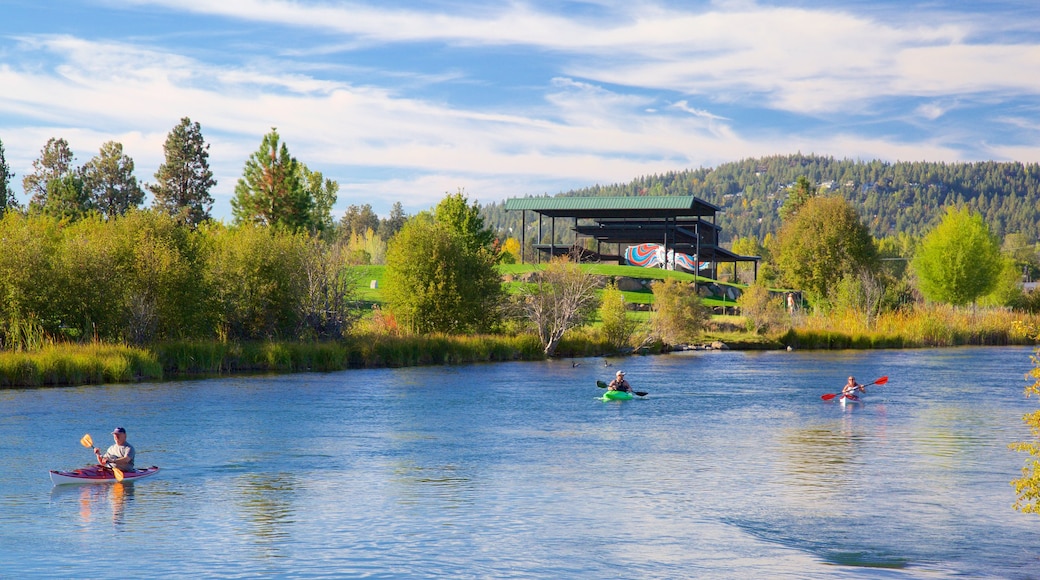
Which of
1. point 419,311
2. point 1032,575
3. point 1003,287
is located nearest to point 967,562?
point 1032,575

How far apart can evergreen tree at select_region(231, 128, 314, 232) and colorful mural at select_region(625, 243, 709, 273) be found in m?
51.3

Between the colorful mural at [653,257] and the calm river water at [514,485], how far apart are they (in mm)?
82867

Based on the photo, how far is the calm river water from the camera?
18062mm

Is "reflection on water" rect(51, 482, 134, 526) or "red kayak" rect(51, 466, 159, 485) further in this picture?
"red kayak" rect(51, 466, 159, 485)

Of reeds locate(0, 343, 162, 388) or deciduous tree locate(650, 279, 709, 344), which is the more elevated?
deciduous tree locate(650, 279, 709, 344)

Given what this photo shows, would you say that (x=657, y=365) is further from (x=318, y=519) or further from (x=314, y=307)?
(x=318, y=519)

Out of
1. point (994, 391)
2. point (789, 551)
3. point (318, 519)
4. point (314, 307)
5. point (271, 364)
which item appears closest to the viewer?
point (789, 551)

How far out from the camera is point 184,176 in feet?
325

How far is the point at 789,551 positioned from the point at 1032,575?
3.83 metres

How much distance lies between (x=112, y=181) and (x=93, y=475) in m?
87.5

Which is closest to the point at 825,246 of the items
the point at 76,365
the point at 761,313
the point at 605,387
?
the point at 761,313

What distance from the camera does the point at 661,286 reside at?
75000 millimetres

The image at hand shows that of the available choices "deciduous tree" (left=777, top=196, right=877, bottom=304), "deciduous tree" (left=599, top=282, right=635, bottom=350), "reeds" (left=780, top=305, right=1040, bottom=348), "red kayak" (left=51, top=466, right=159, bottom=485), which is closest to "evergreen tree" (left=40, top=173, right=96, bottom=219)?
"deciduous tree" (left=599, top=282, right=635, bottom=350)

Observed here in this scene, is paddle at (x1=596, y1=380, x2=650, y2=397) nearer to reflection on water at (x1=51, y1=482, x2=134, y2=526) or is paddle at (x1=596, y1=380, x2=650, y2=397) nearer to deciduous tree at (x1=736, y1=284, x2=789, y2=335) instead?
reflection on water at (x1=51, y1=482, x2=134, y2=526)
